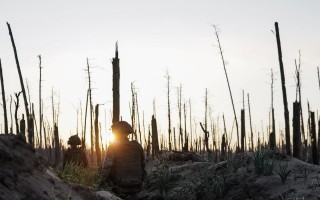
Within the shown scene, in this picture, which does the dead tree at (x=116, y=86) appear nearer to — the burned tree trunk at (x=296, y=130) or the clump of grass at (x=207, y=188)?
the clump of grass at (x=207, y=188)

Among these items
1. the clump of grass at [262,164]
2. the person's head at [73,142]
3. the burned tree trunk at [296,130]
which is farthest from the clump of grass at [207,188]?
the burned tree trunk at [296,130]

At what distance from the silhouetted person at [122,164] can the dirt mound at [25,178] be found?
9.08ft

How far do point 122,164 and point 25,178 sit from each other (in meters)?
3.78

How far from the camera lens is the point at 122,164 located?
726cm

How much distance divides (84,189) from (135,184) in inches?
123

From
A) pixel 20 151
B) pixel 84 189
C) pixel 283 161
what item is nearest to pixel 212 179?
pixel 283 161

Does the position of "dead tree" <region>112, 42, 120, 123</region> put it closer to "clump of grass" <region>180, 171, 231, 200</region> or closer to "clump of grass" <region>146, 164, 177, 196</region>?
"clump of grass" <region>146, 164, 177, 196</region>

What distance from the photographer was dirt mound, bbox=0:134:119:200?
324 centimetres

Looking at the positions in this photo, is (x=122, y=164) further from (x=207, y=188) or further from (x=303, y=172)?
(x=303, y=172)

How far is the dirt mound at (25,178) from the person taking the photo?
127 inches

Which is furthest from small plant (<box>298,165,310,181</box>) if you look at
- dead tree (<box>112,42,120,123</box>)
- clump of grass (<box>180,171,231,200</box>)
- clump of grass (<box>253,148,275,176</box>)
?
dead tree (<box>112,42,120,123</box>)

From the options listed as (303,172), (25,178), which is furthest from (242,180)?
(25,178)

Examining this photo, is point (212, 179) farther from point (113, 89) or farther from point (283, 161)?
point (113, 89)

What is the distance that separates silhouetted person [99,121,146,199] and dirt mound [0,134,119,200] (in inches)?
109
